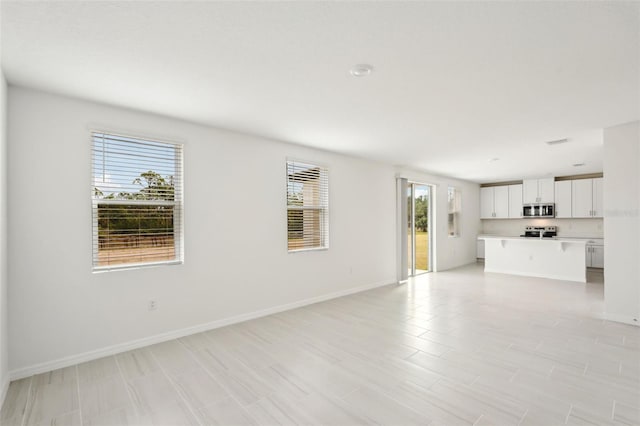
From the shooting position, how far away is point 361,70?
95.8 inches

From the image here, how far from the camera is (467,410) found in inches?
85.4

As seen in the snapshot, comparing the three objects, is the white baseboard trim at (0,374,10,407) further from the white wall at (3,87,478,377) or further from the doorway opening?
the doorway opening

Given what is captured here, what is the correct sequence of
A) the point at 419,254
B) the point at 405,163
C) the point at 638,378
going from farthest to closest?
1. the point at 419,254
2. the point at 405,163
3. the point at 638,378

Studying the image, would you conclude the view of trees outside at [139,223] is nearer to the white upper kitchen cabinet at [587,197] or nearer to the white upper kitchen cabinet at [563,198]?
the white upper kitchen cabinet at [563,198]

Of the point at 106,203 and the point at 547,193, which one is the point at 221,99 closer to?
the point at 106,203

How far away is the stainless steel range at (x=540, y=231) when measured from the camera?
27.7 feet

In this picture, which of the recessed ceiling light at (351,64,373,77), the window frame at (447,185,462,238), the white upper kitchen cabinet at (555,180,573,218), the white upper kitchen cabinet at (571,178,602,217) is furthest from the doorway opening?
the recessed ceiling light at (351,64,373,77)

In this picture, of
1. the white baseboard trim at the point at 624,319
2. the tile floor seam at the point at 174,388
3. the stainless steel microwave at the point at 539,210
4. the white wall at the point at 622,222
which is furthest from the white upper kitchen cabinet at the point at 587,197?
the tile floor seam at the point at 174,388

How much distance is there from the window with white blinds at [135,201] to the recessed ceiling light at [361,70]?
90.8 inches

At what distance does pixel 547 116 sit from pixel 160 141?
4387 millimetres

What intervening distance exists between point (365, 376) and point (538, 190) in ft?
27.8

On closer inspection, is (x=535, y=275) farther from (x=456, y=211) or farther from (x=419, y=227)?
(x=419, y=227)

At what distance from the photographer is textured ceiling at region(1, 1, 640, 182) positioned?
178 cm

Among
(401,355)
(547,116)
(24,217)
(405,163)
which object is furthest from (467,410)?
(405,163)
